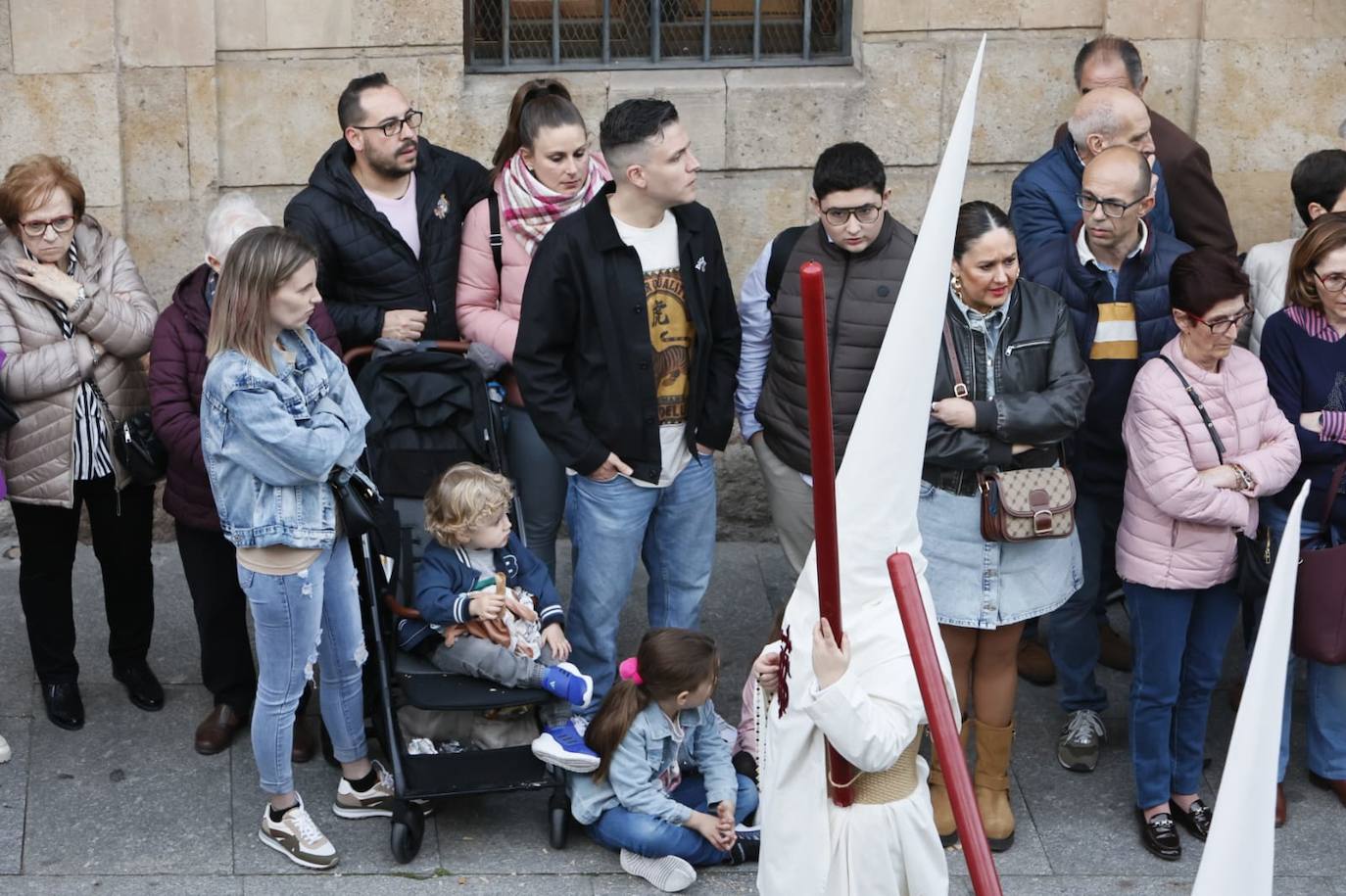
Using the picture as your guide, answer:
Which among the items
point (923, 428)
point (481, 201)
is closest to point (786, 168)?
point (481, 201)

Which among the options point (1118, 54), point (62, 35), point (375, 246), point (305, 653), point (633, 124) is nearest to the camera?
point (305, 653)

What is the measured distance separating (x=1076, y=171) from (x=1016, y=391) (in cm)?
132

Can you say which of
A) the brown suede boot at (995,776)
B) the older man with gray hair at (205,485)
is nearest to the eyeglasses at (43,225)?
the older man with gray hair at (205,485)

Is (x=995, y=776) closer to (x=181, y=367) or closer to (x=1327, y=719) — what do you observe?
(x=1327, y=719)

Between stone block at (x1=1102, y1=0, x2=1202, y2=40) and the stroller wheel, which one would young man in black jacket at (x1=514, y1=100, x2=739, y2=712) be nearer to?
the stroller wheel

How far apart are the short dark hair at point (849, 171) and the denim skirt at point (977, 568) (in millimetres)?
904

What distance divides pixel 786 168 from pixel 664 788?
320cm

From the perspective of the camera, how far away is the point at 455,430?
215 inches

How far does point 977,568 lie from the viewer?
205 inches

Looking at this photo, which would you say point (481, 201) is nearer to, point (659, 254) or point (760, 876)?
point (659, 254)

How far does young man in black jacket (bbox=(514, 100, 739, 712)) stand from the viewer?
529 centimetres

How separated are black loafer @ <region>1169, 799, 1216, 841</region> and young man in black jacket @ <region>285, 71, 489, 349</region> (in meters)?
2.77

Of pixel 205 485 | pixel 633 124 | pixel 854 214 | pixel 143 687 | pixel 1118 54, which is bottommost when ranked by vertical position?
pixel 143 687

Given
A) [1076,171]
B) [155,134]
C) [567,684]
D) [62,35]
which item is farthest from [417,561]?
[62,35]
